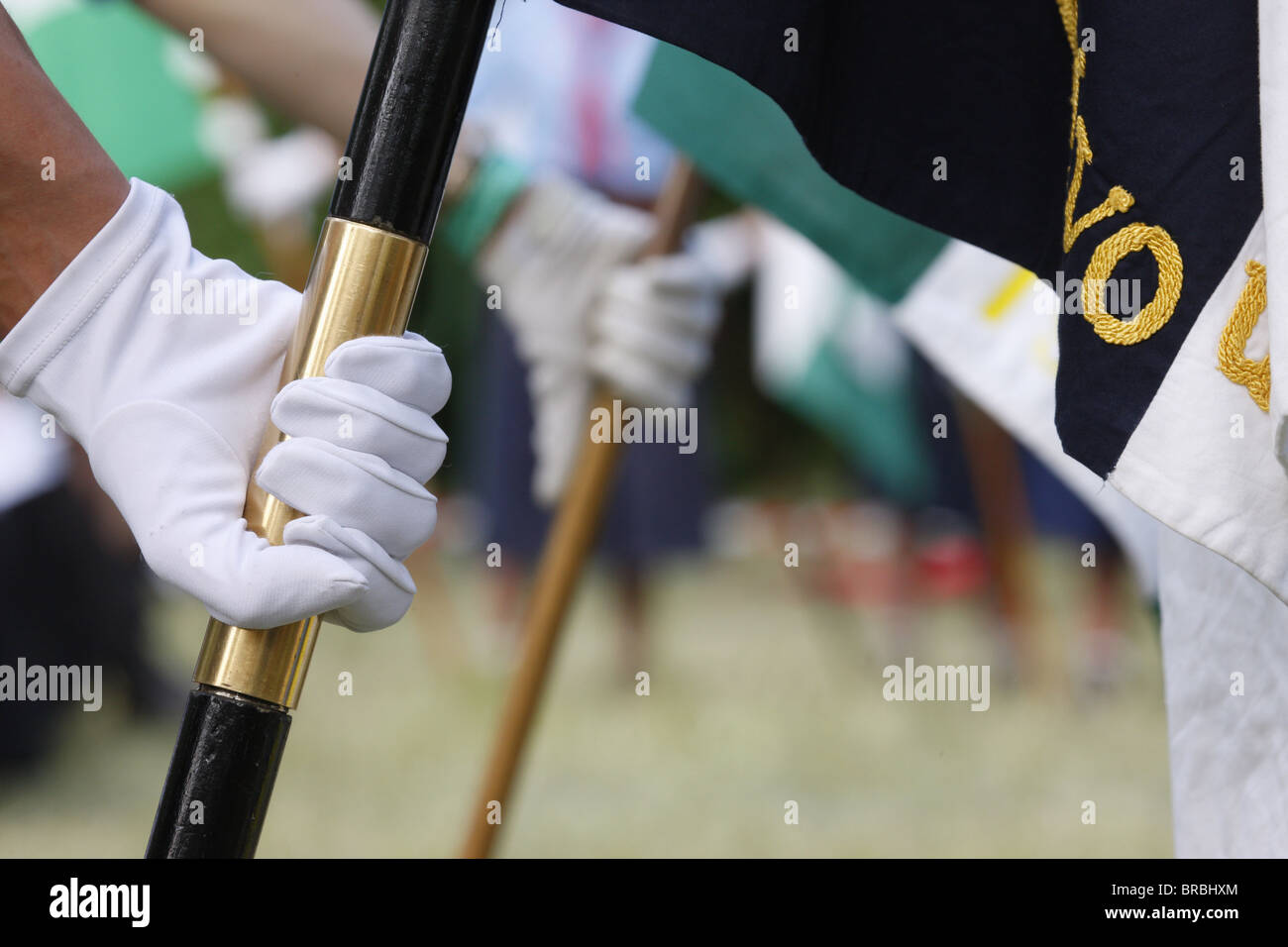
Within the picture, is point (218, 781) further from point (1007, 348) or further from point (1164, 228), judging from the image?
point (1007, 348)

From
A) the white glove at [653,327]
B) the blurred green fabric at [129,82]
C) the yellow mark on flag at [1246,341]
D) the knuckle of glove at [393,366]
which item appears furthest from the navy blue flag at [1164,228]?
the blurred green fabric at [129,82]

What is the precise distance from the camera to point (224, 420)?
607 mm

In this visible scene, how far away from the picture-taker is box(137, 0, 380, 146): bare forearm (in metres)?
1.05

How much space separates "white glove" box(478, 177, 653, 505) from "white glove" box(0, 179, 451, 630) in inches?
27.3

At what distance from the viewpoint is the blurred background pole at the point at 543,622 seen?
126 cm

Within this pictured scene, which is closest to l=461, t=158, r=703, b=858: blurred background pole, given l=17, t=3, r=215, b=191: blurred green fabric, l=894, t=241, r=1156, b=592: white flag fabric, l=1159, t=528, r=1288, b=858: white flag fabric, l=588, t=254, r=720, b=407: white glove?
l=588, t=254, r=720, b=407: white glove

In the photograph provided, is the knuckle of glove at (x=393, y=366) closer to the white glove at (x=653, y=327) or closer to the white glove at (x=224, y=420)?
the white glove at (x=224, y=420)

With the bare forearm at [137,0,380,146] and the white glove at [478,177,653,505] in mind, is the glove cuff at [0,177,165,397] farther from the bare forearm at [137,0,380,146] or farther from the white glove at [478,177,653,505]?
the white glove at [478,177,653,505]

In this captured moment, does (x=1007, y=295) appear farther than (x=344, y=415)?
Yes

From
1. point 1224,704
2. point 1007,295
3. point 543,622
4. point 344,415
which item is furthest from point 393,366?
point 1007,295

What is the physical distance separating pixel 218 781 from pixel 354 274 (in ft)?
0.74

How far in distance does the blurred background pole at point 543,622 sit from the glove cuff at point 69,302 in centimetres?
71

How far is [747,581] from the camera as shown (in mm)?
5609
